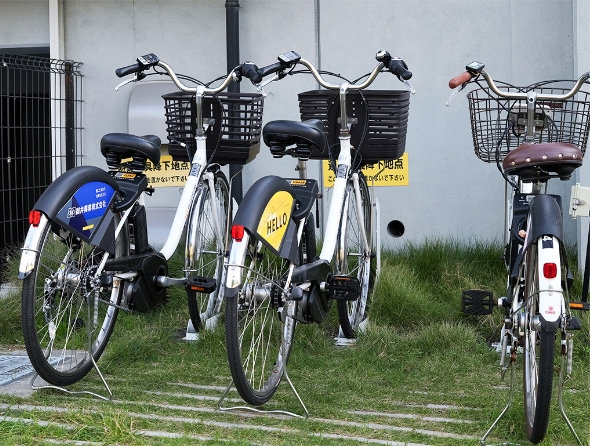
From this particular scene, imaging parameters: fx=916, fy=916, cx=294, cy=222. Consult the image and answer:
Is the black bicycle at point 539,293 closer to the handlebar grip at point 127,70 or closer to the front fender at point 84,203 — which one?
the front fender at point 84,203

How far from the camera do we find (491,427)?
11.1 feet

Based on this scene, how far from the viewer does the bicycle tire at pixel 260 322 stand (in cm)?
348

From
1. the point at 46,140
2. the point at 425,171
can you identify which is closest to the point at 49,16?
the point at 46,140

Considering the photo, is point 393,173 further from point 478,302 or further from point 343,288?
point 478,302

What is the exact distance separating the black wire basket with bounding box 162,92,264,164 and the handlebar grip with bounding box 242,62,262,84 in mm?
325

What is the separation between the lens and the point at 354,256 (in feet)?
17.4

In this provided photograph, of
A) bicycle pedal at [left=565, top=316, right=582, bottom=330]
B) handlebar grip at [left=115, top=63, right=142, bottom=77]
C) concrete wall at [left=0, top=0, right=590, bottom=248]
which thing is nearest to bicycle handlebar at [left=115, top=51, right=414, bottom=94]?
handlebar grip at [left=115, top=63, right=142, bottom=77]

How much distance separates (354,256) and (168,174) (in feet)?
5.31

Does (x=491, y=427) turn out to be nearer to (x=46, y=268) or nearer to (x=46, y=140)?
(x=46, y=268)

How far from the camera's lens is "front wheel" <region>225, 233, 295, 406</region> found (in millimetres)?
3459

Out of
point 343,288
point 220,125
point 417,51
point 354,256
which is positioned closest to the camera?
point 343,288

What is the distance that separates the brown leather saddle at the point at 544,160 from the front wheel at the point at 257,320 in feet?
3.41

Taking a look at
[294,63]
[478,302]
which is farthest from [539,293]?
[294,63]

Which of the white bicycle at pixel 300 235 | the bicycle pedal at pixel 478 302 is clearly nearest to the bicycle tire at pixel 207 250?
the white bicycle at pixel 300 235
